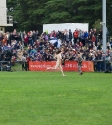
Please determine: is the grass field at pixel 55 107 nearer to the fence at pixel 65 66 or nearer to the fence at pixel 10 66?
the fence at pixel 65 66

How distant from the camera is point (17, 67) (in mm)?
41500

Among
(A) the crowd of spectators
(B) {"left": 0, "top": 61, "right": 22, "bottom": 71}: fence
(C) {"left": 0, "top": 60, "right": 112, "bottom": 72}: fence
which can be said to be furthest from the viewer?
(B) {"left": 0, "top": 61, "right": 22, "bottom": 71}: fence

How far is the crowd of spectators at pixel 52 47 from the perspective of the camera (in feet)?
129

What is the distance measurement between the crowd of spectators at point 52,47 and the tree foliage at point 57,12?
25.6 m

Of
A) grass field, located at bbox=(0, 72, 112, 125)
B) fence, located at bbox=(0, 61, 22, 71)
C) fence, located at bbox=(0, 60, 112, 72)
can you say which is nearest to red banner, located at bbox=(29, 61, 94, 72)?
fence, located at bbox=(0, 60, 112, 72)

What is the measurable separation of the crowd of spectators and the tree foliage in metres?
25.6

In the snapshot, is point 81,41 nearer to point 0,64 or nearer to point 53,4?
point 0,64

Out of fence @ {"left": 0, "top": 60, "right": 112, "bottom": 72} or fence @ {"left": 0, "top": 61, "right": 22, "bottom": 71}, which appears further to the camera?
fence @ {"left": 0, "top": 61, "right": 22, "bottom": 71}

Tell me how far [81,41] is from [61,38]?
6.59 ft

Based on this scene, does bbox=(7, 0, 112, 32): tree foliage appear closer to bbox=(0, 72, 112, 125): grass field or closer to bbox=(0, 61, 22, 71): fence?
bbox=(0, 61, 22, 71): fence

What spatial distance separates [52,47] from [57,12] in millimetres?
34427

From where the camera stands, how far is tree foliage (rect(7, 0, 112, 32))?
243 ft

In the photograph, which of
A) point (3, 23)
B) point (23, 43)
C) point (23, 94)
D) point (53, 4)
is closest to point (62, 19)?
point (53, 4)

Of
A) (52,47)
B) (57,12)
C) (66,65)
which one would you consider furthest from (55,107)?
(57,12)
